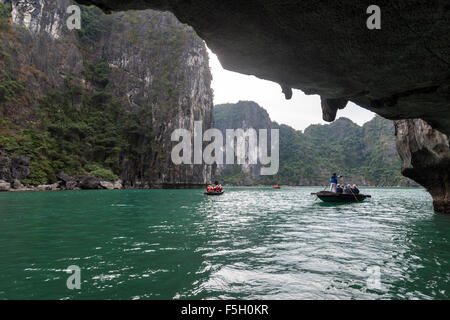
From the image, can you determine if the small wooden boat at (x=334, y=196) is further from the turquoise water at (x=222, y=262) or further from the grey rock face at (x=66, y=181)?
the grey rock face at (x=66, y=181)

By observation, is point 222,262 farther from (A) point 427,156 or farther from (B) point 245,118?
(B) point 245,118

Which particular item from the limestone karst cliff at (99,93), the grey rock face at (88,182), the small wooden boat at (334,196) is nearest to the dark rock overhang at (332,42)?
the small wooden boat at (334,196)

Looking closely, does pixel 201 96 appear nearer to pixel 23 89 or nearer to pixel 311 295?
pixel 23 89

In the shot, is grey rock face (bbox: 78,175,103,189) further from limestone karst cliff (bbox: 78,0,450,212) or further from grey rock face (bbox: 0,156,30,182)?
limestone karst cliff (bbox: 78,0,450,212)

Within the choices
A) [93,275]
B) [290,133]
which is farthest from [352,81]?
[290,133]

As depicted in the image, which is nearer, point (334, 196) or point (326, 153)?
point (334, 196)

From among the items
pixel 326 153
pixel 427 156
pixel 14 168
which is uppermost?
pixel 326 153

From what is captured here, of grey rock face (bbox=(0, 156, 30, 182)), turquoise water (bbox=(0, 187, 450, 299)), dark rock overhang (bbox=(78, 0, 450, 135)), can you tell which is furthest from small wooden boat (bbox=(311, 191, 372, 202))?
grey rock face (bbox=(0, 156, 30, 182))

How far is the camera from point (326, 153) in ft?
529

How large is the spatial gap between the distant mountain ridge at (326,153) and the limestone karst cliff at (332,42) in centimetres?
13081

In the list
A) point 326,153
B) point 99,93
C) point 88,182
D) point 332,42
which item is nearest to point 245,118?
point 326,153

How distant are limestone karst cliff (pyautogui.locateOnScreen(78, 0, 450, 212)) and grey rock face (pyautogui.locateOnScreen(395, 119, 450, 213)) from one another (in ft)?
26.1

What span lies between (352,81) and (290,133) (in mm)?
180015

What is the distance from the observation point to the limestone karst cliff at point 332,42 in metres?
2.86
